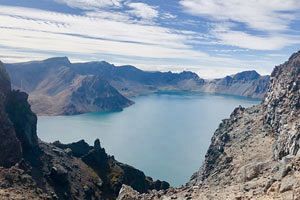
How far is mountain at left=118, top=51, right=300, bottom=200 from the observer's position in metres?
33.4

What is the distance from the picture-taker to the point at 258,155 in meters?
93.2

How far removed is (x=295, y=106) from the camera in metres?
113

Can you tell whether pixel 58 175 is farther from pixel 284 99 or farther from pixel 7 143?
pixel 284 99

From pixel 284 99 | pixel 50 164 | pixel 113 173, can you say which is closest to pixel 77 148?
pixel 113 173

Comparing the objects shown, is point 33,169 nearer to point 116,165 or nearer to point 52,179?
point 52,179

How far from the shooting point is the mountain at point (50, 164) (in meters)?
99.6

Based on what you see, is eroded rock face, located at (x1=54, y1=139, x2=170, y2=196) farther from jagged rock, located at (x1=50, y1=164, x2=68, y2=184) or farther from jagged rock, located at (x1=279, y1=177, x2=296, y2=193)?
jagged rock, located at (x1=279, y1=177, x2=296, y2=193)

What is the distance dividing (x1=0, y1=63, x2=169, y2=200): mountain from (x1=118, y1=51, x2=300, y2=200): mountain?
22.9 m

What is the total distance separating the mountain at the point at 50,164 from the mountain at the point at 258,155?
22.9 meters

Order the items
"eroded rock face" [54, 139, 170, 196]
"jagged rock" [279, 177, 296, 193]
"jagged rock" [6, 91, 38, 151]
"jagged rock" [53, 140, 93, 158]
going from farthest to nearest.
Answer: "jagged rock" [53, 140, 93, 158]
"eroded rock face" [54, 139, 170, 196]
"jagged rock" [6, 91, 38, 151]
"jagged rock" [279, 177, 296, 193]

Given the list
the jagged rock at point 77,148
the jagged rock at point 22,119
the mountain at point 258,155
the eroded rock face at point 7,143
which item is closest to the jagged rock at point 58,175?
the eroded rock face at point 7,143

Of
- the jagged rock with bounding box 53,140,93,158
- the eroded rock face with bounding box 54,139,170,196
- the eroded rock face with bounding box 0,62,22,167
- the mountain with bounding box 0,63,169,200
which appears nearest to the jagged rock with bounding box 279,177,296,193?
the mountain with bounding box 0,63,169,200

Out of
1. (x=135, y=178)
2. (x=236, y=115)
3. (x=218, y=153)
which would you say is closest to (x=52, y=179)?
(x=135, y=178)

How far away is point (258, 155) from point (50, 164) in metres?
50.2
